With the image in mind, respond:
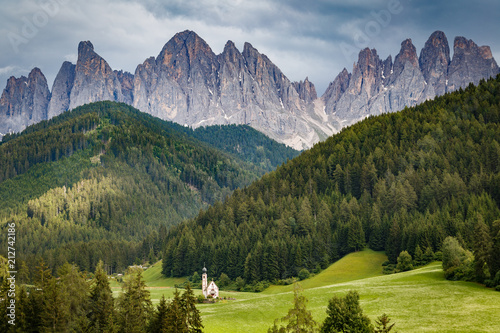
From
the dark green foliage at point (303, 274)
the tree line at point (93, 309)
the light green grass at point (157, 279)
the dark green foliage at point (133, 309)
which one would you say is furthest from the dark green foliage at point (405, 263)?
the dark green foliage at point (133, 309)

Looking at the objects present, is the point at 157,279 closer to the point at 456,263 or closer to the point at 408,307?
the point at 456,263

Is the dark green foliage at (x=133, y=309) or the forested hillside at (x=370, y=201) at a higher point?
the forested hillside at (x=370, y=201)

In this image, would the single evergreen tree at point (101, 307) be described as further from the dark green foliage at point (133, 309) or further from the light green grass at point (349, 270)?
the light green grass at point (349, 270)

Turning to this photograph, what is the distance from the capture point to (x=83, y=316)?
60.9 metres

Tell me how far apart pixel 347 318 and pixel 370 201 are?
378 feet

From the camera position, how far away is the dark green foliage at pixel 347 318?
5331 cm

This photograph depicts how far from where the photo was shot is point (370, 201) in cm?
16462

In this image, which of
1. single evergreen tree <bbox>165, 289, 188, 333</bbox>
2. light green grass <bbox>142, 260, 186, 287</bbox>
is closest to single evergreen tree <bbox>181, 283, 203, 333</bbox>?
single evergreen tree <bbox>165, 289, 188, 333</bbox>

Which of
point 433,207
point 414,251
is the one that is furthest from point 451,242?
point 433,207

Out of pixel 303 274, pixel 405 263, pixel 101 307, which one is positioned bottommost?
pixel 303 274

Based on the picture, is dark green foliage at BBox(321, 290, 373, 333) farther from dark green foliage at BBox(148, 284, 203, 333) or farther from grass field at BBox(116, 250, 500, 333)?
dark green foliage at BBox(148, 284, 203, 333)

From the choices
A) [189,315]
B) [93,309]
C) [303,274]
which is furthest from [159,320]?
[303,274]

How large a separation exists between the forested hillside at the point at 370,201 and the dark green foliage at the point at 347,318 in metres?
67.7

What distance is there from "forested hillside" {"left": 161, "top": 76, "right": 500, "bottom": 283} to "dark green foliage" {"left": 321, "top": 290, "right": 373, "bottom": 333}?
6773cm
